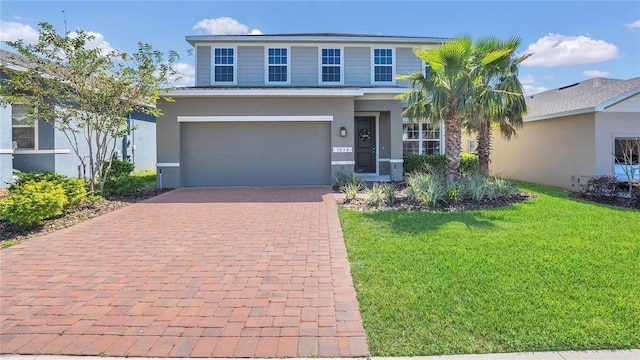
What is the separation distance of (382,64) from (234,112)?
690 cm

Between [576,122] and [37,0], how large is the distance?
17756 millimetres

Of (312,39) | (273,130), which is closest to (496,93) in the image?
(273,130)

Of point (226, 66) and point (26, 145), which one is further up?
point (226, 66)

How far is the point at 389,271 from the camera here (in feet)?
14.4

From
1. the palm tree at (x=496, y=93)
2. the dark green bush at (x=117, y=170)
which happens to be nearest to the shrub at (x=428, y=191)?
the palm tree at (x=496, y=93)

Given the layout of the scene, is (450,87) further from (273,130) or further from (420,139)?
(273,130)

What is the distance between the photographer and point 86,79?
8.95m

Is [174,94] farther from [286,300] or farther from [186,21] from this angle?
[286,300]

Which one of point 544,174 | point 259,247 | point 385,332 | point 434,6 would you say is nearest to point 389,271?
point 385,332

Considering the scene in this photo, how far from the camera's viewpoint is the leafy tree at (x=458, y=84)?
30.2 feet

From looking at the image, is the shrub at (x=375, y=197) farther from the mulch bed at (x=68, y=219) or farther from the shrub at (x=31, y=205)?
the shrub at (x=31, y=205)

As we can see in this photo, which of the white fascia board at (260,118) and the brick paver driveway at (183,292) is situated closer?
the brick paver driveway at (183,292)

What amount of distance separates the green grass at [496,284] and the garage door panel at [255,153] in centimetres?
636

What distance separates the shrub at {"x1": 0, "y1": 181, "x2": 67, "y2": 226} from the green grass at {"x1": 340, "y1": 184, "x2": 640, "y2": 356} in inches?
233
